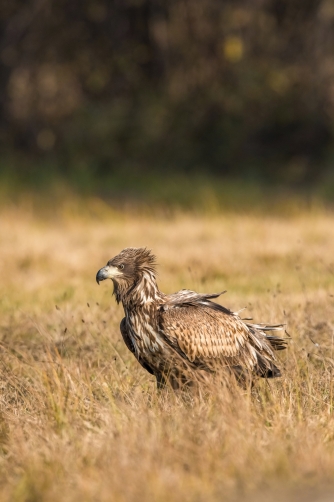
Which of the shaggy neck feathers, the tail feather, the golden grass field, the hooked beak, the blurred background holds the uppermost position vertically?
the blurred background

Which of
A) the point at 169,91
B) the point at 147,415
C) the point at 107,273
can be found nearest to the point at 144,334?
the point at 107,273

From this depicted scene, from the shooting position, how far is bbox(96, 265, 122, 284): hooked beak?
6.75m

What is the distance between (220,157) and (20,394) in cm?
1987

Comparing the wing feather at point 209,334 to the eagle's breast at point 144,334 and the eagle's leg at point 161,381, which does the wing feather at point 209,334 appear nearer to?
the eagle's breast at point 144,334

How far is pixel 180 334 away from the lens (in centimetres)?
647

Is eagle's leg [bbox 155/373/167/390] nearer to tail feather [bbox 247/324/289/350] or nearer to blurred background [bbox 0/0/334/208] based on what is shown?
tail feather [bbox 247/324/289/350]

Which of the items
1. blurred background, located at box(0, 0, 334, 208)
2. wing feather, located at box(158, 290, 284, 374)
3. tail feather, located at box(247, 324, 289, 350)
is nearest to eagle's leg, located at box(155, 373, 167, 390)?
wing feather, located at box(158, 290, 284, 374)

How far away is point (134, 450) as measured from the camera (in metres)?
5.31

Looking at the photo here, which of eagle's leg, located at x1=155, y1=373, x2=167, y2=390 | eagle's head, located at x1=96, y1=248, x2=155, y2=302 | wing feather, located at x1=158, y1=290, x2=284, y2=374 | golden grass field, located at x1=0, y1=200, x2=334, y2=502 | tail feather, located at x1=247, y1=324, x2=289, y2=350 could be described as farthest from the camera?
tail feather, located at x1=247, y1=324, x2=289, y2=350

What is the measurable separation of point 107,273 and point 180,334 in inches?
28.9

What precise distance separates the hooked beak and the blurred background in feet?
55.6

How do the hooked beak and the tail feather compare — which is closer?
the hooked beak

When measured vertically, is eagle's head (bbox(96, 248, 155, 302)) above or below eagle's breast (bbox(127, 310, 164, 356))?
above

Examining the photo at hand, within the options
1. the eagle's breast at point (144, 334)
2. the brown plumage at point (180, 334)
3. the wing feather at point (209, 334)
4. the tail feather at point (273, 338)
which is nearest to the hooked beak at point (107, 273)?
the brown plumage at point (180, 334)
